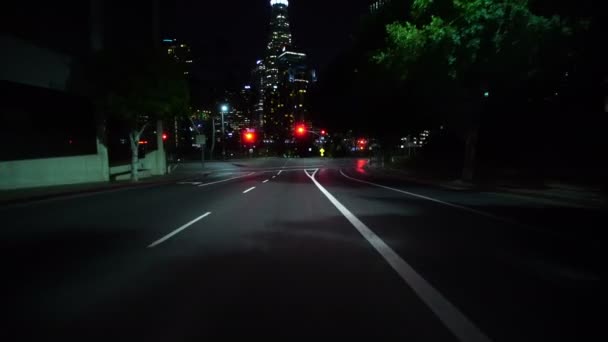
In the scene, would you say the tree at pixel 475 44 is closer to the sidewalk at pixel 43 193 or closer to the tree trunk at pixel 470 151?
the tree trunk at pixel 470 151

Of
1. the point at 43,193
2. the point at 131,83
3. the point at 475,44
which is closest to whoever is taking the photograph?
the point at 475,44

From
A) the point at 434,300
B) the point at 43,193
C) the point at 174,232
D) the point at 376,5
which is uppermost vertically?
the point at 376,5

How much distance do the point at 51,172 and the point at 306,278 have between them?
21.5m

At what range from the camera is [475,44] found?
50.2 ft

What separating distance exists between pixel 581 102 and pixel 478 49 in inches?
386

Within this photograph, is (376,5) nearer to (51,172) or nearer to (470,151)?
(470,151)

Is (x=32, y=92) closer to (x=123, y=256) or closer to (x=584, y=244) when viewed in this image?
(x=123, y=256)

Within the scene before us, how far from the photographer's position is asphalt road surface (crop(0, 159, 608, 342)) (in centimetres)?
399

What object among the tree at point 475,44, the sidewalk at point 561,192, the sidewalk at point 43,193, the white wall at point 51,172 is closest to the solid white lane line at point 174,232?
the sidewalk at point 43,193

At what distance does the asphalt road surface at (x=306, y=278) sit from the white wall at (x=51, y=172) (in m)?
11.3

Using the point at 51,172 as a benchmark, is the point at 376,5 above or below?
above

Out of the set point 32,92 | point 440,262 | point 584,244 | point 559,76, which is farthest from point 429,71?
point 32,92

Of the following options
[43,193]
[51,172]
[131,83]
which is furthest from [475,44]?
[51,172]

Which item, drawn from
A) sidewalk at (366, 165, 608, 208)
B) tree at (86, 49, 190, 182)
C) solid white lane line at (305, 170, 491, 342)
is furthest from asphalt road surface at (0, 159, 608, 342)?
tree at (86, 49, 190, 182)
